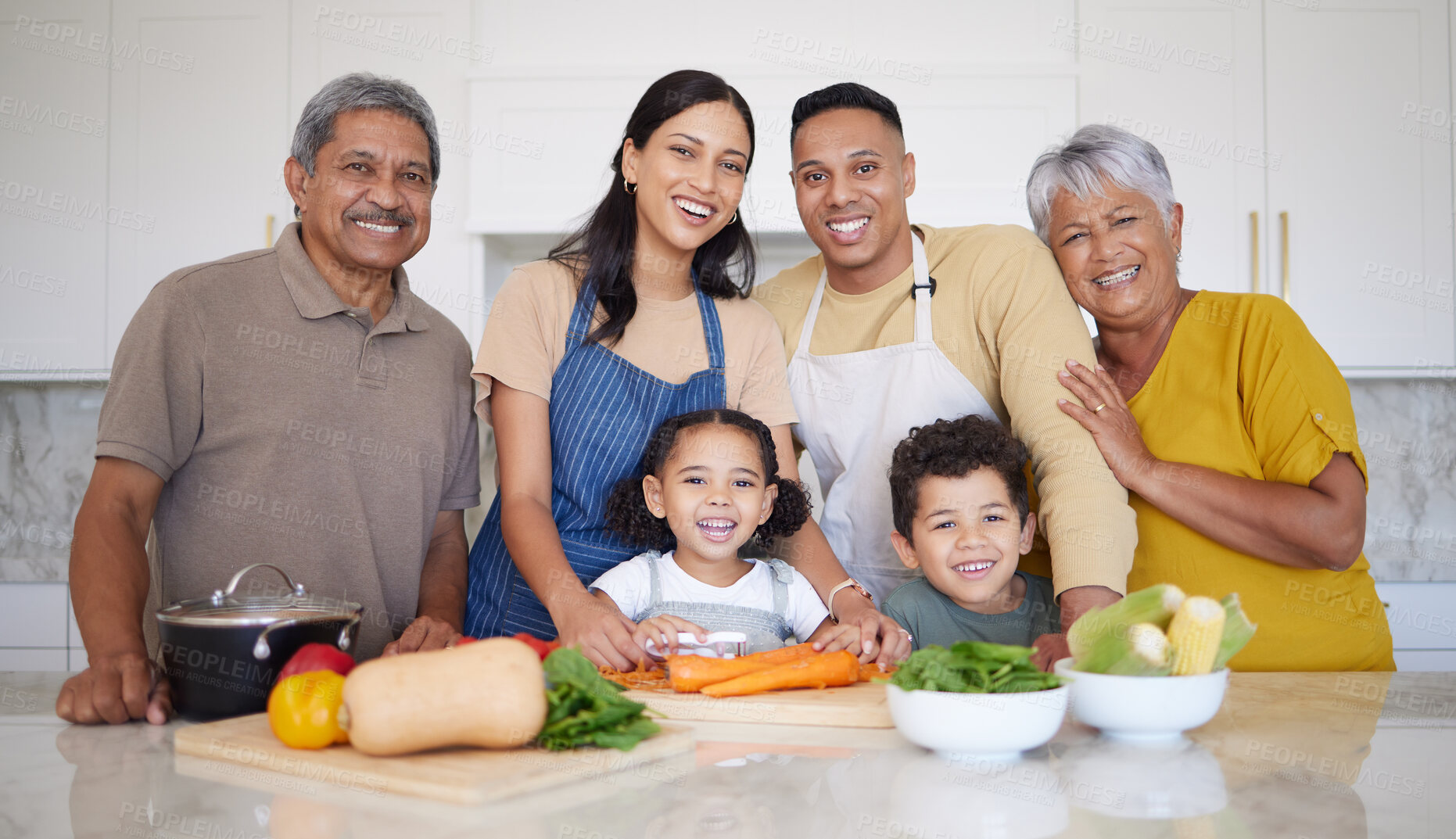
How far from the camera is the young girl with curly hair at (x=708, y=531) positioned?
1688 millimetres

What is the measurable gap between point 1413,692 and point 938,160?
7.18ft

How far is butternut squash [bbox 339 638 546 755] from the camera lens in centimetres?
88

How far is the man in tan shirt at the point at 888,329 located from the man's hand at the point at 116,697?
990 mm

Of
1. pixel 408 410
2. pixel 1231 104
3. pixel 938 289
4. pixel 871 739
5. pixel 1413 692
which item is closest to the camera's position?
pixel 871 739

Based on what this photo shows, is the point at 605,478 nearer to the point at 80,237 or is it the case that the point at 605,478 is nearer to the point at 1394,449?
the point at 80,237

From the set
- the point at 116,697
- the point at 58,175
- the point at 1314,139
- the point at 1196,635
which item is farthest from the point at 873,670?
the point at 58,175

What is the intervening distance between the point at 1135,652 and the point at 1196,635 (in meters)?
0.06

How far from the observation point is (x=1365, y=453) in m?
3.42

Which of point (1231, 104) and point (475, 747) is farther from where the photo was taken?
point (1231, 104)

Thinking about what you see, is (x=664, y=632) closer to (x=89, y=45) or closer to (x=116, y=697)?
(x=116, y=697)

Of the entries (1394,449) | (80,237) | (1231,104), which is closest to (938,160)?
(1231,104)

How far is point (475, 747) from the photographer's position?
0.96 meters

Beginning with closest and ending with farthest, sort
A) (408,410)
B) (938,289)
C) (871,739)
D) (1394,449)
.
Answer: (871,739) → (408,410) → (938,289) → (1394,449)

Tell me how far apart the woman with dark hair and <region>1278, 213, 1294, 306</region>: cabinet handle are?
203 cm
